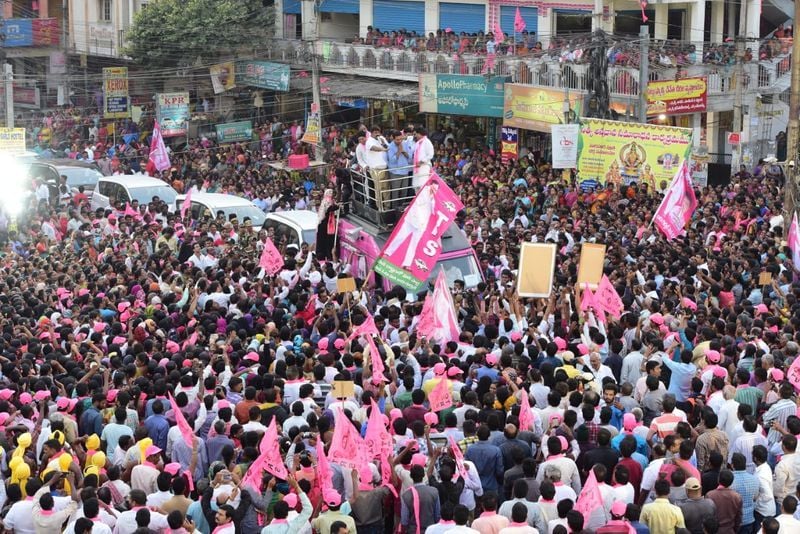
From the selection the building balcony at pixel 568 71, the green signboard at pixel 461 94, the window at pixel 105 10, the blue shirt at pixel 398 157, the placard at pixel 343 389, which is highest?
the window at pixel 105 10

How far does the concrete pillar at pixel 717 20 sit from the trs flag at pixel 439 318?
2090cm

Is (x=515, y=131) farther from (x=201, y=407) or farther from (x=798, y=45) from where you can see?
(x=201, y=407)

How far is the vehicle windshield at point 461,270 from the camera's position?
651 inches

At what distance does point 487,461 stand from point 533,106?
19.6 m

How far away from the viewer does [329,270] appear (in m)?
17.6

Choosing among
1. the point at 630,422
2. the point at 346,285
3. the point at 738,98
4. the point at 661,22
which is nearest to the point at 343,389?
the point at 630,422

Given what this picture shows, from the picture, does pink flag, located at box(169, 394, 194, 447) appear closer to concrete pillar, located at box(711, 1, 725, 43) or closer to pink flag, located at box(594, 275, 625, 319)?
pink flag, located at box(594, 275, 625, 319)

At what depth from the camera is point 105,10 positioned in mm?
43125

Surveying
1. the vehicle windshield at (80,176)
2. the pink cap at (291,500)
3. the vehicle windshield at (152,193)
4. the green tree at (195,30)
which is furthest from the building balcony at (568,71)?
the pink cap at (291,500)

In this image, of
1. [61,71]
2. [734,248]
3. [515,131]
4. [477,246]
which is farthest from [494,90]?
[61,71]

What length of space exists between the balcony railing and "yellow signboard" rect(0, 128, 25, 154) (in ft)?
23.7

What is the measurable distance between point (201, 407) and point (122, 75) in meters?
28.3

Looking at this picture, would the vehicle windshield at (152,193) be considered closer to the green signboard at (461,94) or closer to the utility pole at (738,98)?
the green signboard at (461,94)

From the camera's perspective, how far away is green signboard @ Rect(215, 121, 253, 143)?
116 ft
